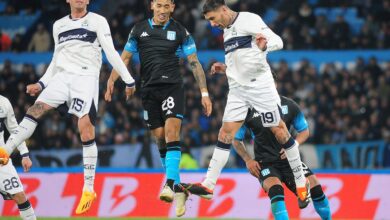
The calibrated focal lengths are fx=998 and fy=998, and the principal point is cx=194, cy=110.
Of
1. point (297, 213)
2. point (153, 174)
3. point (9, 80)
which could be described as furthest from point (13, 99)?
point (297, 213)

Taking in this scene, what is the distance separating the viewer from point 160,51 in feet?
43.4

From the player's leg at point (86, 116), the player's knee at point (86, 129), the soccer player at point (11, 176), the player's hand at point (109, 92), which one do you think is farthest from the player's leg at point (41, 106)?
the soccer player at point (11, 176)

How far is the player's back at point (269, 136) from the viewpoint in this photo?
13.6m

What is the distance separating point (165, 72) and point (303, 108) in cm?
884

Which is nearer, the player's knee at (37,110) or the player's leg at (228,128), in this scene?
the player's leg at (228,128)

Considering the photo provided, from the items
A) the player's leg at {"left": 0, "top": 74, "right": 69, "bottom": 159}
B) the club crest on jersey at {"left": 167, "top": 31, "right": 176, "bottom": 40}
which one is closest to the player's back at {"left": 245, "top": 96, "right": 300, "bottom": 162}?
the club crest on jersey at {"left": 167, "top": 31, "right": 176, "bottom": 40}

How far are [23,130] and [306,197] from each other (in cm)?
371

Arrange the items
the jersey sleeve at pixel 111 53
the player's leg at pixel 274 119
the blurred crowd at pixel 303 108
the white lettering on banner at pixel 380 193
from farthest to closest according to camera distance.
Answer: the blurred crowd at pixel 303 108 → the white lettering on banner at pixel 380 193 → the jersey sleeve at pixel 111 53 → the player's leg at pixel 274 119

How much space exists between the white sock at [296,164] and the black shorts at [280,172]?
0.68 metres

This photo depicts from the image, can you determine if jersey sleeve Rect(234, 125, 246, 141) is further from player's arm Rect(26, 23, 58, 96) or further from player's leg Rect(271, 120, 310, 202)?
player's arm Rect(26, 23, 58, 96)

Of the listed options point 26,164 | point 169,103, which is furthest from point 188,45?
point 26,164

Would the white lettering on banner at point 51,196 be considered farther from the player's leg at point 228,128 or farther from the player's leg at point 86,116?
the player's leg at point 228,128

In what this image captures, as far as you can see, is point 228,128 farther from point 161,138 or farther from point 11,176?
point 11,176

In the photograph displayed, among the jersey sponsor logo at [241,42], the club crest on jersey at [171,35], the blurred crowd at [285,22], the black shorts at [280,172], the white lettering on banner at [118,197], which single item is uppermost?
the jersey sponsor logo at [241,42]
